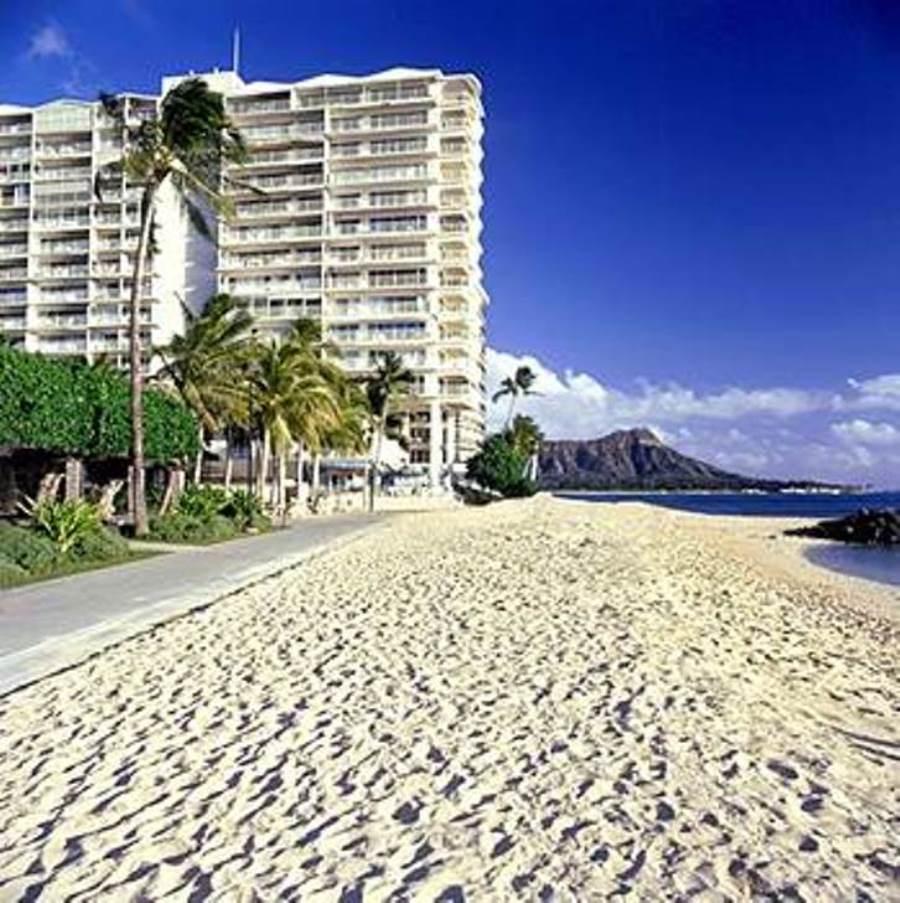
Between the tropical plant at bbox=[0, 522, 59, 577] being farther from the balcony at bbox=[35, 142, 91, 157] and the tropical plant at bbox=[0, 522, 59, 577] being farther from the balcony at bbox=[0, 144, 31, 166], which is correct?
the balcony at bbox=[0, 144, 31, 166]

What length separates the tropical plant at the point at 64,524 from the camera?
1988cm

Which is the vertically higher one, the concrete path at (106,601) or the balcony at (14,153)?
the balcony at (14,153)

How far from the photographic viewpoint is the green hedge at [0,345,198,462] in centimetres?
2448

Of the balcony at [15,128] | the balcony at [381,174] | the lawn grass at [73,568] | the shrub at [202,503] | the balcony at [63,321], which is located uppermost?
the balcony at [15,128]

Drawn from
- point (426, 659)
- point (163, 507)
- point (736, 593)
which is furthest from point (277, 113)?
point (426, 659)

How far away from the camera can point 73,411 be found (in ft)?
90.8

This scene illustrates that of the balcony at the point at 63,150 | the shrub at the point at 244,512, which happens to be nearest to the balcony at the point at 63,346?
the balcony at the point at 63,150

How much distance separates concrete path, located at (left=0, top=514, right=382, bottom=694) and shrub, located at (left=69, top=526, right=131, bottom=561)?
78 cm

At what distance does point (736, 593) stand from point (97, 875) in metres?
14.9

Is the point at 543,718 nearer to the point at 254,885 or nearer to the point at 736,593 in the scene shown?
A: the point at 254,885

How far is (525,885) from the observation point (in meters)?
4.45

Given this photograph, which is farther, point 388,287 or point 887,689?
point 388,287

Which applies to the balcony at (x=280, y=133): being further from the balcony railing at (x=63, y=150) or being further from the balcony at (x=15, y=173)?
the balcony at (x=15, y=173)

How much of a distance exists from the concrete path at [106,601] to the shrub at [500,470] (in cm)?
6216
